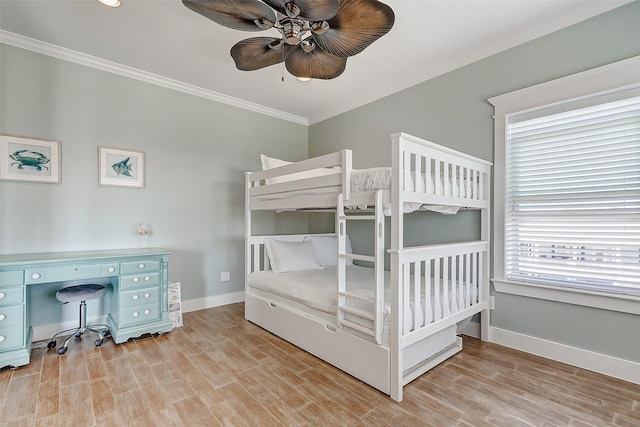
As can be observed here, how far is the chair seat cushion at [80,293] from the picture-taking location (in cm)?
239

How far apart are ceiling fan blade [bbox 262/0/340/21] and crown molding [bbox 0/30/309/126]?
7.67 feet

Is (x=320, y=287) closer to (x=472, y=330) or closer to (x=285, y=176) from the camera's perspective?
(x=285, y=176)

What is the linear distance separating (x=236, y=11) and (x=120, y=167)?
2.28 m

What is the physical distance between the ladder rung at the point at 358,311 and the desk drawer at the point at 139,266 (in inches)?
71.5

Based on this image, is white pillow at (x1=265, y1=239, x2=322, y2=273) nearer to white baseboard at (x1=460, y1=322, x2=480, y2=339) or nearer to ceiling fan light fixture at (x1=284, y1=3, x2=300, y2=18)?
white baseboard at (x1=460, y1=322, x2=480, y2=339)

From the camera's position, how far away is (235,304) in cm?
378

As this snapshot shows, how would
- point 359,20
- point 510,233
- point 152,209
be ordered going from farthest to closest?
point 152,209, point 510,233, point 359,20

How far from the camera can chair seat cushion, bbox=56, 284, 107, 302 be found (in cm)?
239

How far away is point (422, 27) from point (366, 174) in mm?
1322

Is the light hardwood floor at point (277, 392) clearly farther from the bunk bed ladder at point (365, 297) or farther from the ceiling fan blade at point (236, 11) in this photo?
the ceiling fan blade at point (236, 11)

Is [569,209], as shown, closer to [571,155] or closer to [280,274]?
[571,155]

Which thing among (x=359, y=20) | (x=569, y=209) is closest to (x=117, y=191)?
(x=359, y=20)

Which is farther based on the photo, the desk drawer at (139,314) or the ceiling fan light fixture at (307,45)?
the desk drawer at (139,314)

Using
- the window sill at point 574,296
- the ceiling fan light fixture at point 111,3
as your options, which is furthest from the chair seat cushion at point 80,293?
the window sill at point 574,296
